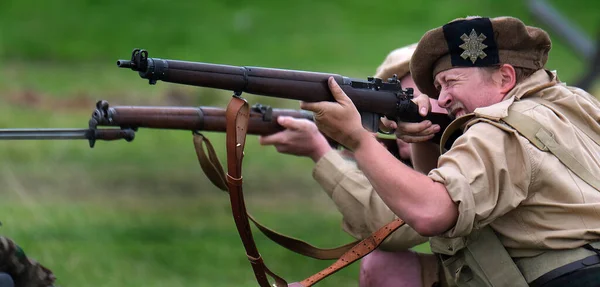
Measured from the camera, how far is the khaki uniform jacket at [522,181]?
4.46 metres

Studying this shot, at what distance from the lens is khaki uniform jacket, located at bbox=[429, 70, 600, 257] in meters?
4.46

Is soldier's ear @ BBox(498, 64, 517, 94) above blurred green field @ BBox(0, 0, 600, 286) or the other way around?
above

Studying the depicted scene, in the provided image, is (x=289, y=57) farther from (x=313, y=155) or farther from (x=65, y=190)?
(x=313, y=155)

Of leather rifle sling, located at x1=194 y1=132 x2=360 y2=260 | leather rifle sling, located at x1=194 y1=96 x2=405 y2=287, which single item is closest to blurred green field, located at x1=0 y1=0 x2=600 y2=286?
leather rifle sling, located at x1=194 y1=132 x2=360 y2=260

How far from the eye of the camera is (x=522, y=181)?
4.54 metres

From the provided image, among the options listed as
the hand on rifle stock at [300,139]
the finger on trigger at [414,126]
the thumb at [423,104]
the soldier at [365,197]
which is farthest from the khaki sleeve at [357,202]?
the thumb at [423,104]

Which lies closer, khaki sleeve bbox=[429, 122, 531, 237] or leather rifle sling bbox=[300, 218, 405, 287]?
khaki sleeve bbox=[429, 122, 531, 237]

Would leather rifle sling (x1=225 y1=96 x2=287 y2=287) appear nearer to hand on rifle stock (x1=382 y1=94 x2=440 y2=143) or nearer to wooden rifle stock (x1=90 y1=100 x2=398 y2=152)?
hand on rifle stock (x1=382 y1=94 x2=440 y2=143)

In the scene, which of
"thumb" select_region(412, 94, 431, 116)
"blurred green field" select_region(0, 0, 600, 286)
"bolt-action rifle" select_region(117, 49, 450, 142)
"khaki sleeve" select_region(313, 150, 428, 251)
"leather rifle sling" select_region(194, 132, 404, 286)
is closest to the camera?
"bolt-action rifle" select_region(117, 49, 450, 142)

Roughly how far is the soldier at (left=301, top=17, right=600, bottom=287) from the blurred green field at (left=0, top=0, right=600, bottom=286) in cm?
400

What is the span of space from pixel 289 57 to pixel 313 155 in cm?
1015

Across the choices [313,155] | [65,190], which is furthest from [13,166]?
[313,155]

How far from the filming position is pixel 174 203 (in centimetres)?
1170

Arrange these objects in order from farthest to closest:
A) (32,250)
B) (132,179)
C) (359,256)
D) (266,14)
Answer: (266,14) → (132,179) → (32,250) → (359,256)
